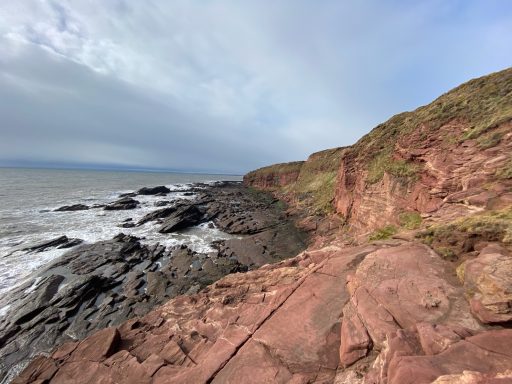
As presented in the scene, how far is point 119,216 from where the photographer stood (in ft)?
132

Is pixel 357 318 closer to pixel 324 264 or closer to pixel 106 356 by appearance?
pixel 324 264

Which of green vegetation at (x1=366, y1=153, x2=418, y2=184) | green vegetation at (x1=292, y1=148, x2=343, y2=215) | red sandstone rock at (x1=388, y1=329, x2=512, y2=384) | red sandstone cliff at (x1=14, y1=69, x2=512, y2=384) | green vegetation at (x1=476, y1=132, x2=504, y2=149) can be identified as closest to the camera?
red sandstone rock at (x1=388, y1=329, x2=512, y2=384)

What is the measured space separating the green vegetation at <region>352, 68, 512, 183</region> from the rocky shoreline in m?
12.7

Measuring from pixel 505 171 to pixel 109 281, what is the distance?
81.9ft

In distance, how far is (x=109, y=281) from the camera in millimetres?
19500

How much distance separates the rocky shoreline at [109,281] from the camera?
14.0 meters

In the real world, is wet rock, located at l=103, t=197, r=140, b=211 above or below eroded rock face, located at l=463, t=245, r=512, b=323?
below

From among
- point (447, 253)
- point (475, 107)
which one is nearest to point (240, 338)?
point (447, 253)

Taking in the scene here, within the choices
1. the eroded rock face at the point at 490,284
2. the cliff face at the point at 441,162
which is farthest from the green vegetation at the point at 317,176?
the eroded rock face at the point at 490,284

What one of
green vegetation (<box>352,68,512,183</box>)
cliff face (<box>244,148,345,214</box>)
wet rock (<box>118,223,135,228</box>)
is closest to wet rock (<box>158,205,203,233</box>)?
wet rock (<box>118,223,135,228</box>)

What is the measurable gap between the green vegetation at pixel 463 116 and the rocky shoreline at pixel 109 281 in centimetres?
1272

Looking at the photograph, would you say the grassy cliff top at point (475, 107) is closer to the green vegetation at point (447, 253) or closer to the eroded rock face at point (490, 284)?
the green vegetation at point (447, 253)

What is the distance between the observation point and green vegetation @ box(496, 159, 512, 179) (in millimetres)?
10258

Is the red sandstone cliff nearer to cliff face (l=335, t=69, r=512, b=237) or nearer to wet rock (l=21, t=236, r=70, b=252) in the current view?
cliff face (l=335, t=69, r=512, b=237)
